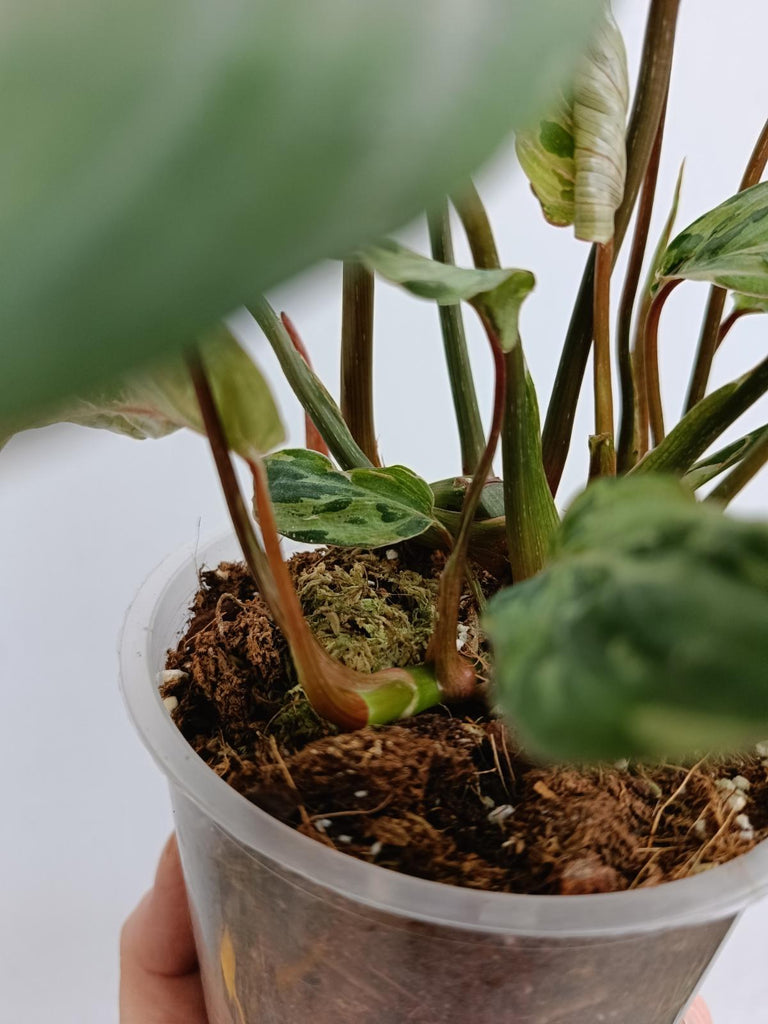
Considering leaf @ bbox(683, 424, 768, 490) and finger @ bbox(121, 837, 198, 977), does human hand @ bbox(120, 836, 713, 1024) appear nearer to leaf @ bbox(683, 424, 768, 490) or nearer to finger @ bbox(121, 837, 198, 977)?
finger @ bbox(121, 837, 198, 977)

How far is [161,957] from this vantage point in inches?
19.4

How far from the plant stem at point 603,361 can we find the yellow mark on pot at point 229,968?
9.0 inches

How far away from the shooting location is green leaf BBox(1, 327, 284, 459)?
206 mm

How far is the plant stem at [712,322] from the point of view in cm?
36

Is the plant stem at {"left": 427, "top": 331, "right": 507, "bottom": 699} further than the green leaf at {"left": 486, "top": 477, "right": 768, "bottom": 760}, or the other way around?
the plant stem at {"left": 427, "top": 331, "right": 507, "bottom": 699}

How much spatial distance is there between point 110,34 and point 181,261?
23 millimetres

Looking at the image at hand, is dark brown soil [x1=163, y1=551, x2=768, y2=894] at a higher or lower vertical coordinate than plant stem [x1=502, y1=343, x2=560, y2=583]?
lower

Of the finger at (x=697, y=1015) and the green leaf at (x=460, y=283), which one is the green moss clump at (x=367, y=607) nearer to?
the green leaf at (x=460, y=283)

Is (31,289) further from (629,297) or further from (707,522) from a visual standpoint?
(629,297)

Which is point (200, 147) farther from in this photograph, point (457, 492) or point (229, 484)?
point (457, 492)

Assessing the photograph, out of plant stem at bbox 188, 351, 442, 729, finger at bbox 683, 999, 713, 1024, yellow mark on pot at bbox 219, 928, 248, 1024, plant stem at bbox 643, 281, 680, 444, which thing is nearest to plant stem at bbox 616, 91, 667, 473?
plant stem at bbox 643, 281, 680, 444

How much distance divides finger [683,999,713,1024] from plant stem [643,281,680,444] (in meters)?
0.34

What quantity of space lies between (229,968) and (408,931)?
0.13 metres

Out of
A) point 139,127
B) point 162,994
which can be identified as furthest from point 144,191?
point 162,994
